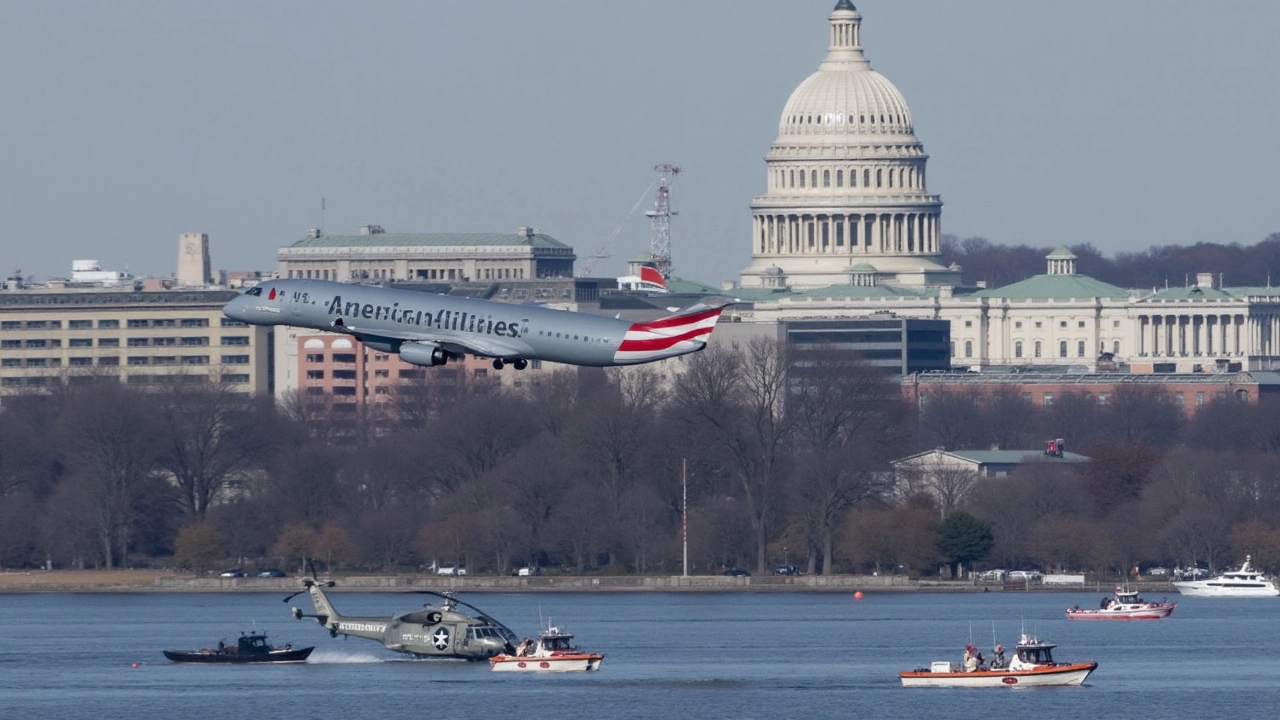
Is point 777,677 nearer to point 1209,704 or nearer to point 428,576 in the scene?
point 1209,704

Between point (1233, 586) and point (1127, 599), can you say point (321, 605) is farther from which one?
point (1233, 586)

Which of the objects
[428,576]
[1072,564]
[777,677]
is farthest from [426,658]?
[1072,564]

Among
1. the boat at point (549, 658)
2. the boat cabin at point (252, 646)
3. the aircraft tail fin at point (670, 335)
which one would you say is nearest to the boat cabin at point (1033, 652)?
the boat at point (549, 658)

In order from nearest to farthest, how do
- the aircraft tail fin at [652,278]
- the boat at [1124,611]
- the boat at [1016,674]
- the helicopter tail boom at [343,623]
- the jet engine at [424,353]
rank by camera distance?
1. the jet engine at [424,353]
2. the aircraft tail fin at [652,278]
3. the boat at [1016,674]
4. the helicopter tail boom at [343,623]
5. the boat at [1124,611]

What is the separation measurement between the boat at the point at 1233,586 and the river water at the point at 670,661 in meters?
0.79

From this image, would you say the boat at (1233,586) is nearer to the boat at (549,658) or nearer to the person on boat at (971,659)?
the boat at (549,658)

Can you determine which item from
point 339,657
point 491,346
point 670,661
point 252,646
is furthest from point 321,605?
point 491,346

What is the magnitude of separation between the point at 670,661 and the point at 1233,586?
42050 millimetres

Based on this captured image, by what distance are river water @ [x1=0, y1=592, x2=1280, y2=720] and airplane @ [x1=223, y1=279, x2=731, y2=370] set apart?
29.2 metres

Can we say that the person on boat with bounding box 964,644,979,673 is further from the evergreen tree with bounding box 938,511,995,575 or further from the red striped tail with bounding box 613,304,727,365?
the evergreen tree with bounding box 938,511,995,575

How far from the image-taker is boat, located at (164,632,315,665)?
158 m

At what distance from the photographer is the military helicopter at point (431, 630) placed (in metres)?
158

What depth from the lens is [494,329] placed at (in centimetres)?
10675

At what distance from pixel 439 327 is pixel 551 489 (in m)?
92.0
